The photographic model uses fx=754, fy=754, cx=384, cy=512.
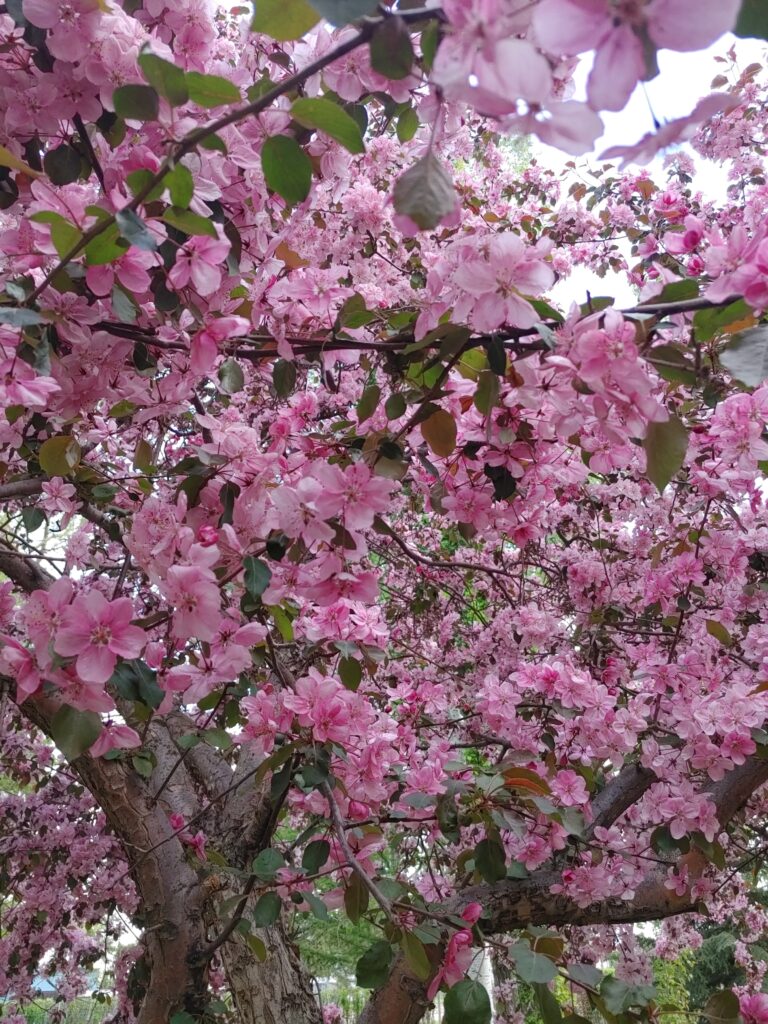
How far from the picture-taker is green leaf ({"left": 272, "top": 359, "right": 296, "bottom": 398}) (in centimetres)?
123

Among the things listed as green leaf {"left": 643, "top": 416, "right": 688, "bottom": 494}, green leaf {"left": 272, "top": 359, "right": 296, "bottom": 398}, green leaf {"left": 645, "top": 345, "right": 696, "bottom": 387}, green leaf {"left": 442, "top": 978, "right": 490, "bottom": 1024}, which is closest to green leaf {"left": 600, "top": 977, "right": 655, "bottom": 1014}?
green leaf {"left": 442, "top": 978, "right": 490, "bottom": 1024}

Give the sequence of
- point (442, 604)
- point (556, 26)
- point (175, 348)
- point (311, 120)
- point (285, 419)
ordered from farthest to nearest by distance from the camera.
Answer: point (442, 604)
point (285, 419)
point (175, 348)
point (311, 120)
point (556, 26)

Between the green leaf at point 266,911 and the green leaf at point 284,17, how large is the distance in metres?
1.53

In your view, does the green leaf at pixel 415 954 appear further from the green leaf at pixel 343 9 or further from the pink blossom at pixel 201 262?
the green leaf at pixel 343 9

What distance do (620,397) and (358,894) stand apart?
3.62ft

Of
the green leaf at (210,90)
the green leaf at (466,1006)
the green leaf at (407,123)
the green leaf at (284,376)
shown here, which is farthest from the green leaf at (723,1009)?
the green leaf at (407,123)

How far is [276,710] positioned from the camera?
1525mm

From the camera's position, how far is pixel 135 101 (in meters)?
0.79

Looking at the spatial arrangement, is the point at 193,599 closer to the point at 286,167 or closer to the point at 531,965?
the point at 286,167

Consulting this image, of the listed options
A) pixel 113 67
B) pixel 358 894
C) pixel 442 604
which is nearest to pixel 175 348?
pixel 113 67

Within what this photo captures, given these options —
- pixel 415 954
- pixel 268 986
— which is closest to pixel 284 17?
pixel 415 954

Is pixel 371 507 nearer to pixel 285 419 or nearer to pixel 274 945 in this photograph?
pixel 285 419

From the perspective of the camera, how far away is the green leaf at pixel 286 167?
0.86 m

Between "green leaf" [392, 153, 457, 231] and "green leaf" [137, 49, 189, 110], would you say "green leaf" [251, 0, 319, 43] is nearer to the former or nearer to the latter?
"green leaf" [137, 49, 189, 110]
